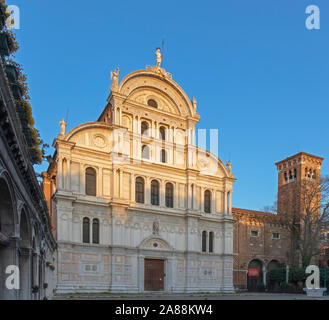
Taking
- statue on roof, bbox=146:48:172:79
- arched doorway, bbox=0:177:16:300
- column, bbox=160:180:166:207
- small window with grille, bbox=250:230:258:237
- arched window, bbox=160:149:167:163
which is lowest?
small window with grille, bbox=250:230:258:237

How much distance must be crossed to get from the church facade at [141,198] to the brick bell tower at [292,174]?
15989 millimetres

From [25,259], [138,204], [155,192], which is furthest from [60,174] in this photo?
[25,259]

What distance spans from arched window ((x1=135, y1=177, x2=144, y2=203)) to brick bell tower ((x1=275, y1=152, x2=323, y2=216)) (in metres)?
23.3

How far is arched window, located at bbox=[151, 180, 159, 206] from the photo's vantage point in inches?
1316

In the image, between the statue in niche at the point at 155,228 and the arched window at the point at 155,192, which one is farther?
the arched window at the point at 155,192

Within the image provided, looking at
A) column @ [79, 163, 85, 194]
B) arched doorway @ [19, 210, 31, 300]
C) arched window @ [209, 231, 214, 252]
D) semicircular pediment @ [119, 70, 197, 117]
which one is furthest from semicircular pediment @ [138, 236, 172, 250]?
arched doorway @ [19, 210, 31, 300]

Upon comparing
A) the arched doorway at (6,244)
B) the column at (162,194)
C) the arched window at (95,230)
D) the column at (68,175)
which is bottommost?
the arched window at (95,230)

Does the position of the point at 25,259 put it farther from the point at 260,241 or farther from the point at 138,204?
the point at 260,241

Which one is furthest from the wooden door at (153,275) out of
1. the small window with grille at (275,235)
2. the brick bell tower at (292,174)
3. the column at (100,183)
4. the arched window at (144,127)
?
the brick bell tower at (292,174)

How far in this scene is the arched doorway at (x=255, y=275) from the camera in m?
40.9

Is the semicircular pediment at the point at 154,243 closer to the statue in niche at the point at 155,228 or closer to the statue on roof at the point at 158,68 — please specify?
the statue in niche at the point at 155,228

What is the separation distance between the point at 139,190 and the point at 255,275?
18.7 metres

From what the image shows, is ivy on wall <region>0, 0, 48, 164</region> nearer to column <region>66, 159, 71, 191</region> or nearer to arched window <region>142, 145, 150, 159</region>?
column <region>66, 159, 71, 191</region>
